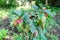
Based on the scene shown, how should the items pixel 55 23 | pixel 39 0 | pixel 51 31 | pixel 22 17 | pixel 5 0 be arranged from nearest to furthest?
pixel 22 17
pixel 51 31
pixel 55 23
pixel 5 0
pixel 39 0

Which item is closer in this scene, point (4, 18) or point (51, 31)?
point (51, 31)

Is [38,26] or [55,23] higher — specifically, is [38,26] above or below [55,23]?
above

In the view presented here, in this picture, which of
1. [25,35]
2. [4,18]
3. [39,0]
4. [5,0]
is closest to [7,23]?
[4,18]

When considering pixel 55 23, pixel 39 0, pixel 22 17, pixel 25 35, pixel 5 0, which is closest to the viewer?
pixel 22 17

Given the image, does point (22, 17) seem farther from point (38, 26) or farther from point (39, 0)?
point (39, 0)

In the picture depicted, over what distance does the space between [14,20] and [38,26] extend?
541 millimetres

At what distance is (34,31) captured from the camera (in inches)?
143

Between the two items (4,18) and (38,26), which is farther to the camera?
(4,18)

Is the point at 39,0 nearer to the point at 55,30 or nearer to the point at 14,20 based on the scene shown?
the point at 55,30

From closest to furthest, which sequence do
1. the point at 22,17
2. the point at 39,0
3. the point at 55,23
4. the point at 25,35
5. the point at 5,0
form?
the point at 22,17
the point at 25,35
the point at 55,23
the point at 5,0
the point at 39,0

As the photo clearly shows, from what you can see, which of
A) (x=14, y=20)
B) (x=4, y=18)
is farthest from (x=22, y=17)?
(x=4, y=18)

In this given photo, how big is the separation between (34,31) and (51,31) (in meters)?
1.18

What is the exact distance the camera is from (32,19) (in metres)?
3.70

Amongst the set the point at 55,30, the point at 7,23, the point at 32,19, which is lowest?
the point at 55,30
